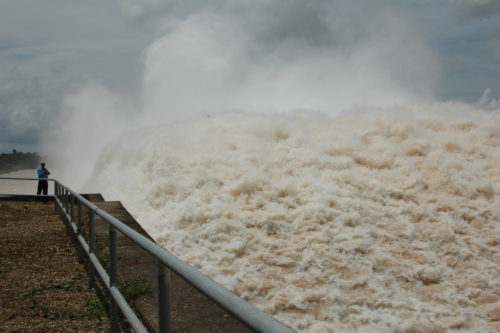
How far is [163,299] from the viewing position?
1.68 metres

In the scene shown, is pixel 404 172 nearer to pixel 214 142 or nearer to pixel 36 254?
pixel 214 142

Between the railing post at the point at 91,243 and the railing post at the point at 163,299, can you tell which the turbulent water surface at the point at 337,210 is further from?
the railing post at the point at 163,299

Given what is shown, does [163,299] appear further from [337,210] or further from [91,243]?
[337,210]

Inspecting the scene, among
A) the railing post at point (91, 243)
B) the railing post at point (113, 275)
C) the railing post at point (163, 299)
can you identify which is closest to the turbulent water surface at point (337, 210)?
the railing post at point (91, 243)

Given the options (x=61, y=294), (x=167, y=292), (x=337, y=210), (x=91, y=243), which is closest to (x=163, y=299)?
(x=167, y=292)

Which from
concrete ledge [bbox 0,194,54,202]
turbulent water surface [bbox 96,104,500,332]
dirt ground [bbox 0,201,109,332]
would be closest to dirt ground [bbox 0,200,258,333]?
dirt ground [bbox 0,201,109,332]

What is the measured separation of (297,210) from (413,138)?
508cm

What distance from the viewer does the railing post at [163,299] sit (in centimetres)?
166

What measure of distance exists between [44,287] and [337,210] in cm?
556

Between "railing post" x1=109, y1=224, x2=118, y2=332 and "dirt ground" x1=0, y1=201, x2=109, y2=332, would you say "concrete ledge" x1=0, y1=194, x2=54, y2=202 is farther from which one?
"railing post" x1=109, y1=224, x2=118, y2=332

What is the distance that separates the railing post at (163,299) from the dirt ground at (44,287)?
1.91 meters

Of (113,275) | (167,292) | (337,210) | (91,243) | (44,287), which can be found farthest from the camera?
(337,210)

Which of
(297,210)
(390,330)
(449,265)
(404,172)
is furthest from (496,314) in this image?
(404,172)

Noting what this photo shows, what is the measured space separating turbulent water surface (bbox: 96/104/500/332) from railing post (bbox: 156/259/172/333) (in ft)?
13.2
